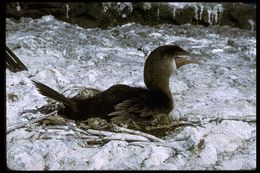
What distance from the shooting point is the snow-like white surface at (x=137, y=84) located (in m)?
3.76

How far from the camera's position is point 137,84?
16.9ft

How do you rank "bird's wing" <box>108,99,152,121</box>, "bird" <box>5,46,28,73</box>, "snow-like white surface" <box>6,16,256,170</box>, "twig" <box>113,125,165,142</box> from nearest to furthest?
"snow-like white surface" <box>6,16,256,170</box>, "twig" <box>113,125,165,142</box>, "bird's wing" <box>108,99,152,121</box>, "bird" <box>5,46,28,73</box>

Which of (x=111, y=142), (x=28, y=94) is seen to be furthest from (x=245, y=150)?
(x=28, y=94)

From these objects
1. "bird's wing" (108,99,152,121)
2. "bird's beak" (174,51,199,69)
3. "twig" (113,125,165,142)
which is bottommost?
"twig" (113,125,165,142)

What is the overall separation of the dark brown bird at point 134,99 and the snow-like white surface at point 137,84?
25 centimetres

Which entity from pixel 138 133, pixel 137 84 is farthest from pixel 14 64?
pixel 138 133

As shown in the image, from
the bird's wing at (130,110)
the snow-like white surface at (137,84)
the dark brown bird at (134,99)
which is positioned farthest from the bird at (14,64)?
the bird's wing at (130,110)

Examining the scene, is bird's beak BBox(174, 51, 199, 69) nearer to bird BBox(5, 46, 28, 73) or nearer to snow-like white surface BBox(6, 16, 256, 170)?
snow-like white surface BBox(6, 16, 256, 170)

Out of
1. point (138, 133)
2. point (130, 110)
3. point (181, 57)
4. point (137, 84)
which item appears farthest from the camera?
point (137, 84)

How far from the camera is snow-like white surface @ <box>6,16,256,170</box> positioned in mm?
3760

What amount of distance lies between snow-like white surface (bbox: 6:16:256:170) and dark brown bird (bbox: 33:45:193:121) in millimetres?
246

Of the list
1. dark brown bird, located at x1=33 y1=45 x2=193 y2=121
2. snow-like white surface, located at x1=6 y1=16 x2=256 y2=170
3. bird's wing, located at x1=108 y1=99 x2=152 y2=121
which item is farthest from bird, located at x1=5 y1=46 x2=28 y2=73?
bird's wing, located at x1=108 y1=99 x2=152 y2=121

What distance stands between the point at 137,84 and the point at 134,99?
0.97 m

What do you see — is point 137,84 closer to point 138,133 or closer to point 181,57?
point 181,57
